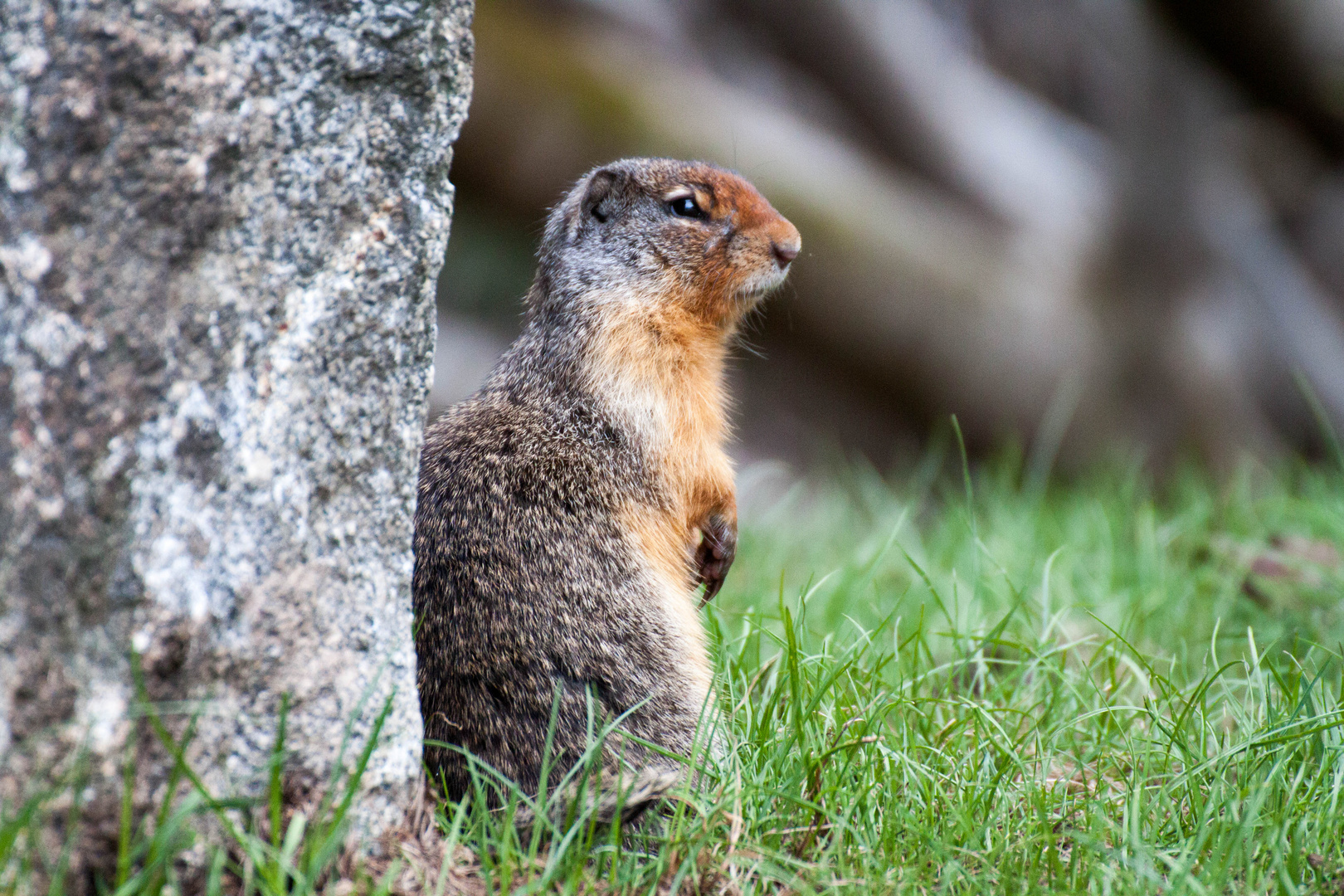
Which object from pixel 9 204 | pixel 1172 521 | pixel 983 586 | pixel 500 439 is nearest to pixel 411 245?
pixel 9 204

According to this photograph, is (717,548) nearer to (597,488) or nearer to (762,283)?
(597,488)

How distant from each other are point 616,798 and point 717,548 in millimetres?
1080

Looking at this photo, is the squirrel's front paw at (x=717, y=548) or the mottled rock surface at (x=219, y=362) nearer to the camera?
the mottled rock surface at (x=219, y=362)

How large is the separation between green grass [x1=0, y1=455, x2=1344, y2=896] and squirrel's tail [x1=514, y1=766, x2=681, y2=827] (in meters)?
0.04

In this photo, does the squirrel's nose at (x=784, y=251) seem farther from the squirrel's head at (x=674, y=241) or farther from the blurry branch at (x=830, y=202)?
the blurry branch at (x=830, y=202)

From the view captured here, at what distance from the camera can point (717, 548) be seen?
3420 millimetres

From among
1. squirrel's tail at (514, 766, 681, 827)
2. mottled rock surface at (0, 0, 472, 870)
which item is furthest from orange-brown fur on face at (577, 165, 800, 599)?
mottled rock surface at (0, 0, 472, 870)

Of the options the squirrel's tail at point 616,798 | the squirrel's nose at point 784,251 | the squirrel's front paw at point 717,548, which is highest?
the squirrel's nose at point 784,251

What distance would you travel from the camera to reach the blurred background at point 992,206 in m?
7.71

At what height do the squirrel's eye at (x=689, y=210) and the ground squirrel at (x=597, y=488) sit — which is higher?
the squirrel's eye at (x=689, y=210)

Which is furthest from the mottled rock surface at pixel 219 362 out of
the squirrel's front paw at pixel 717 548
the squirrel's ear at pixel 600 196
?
the squirrel's ear at pixel 600 196

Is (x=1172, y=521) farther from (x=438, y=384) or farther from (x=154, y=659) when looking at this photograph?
(x=438, y=384)

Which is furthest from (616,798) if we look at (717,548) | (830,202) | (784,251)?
(830,202)

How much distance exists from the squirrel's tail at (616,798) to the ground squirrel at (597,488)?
1.1 inches
